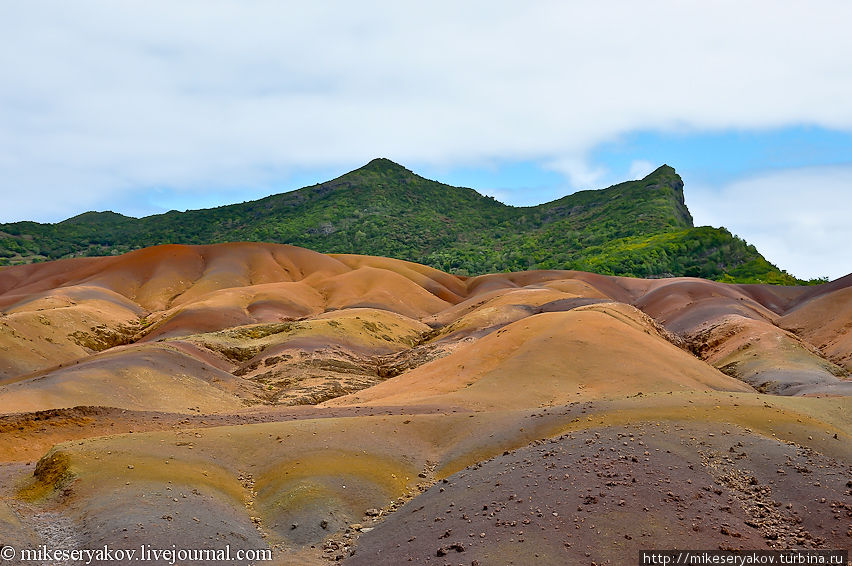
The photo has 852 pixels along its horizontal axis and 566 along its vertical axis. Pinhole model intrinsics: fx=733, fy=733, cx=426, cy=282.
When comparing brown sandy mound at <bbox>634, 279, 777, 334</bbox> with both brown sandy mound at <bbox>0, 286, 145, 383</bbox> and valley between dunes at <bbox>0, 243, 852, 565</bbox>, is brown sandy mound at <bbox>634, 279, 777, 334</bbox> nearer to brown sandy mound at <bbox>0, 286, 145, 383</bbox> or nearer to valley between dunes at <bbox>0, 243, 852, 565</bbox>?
valley between dunes at <bbox>0, 243, 852, 565</bbox>

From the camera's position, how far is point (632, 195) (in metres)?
186

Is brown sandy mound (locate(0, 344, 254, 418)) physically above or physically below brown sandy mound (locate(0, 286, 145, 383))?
below

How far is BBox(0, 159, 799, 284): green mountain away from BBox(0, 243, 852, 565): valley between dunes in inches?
3377

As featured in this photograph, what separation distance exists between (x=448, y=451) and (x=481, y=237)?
169148 millimetres

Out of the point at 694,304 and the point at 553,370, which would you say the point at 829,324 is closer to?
the point at 694,304

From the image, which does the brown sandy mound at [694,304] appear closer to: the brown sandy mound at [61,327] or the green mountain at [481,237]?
the green mountain at [481,237]

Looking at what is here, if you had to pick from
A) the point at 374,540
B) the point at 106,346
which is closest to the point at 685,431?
the point at 374,540

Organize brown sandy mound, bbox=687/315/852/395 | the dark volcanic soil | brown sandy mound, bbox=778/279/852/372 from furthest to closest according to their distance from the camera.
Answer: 1. brown sandy mound, bbox=778/279/852/372
2. brown sandy mound, bbox=687/315/852/395
3. the dark volcanic soil

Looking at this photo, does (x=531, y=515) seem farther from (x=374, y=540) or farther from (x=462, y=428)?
(x=462, y=428)

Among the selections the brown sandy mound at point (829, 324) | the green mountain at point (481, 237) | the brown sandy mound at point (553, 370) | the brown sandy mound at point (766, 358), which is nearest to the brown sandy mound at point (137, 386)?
the brown sandy mound at point (553, 370)

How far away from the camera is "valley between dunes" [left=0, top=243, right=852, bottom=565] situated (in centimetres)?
1522

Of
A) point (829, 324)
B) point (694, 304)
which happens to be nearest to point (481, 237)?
point (694, 304)

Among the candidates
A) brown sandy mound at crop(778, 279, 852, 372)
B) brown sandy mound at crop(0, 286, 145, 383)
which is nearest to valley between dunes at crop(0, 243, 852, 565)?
brown sandy mound at crop(0, 286, 145, 383)

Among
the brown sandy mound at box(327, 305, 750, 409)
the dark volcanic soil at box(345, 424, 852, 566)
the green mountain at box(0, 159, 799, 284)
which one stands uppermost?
the green mountain at box(0, 159, 799, 284)
